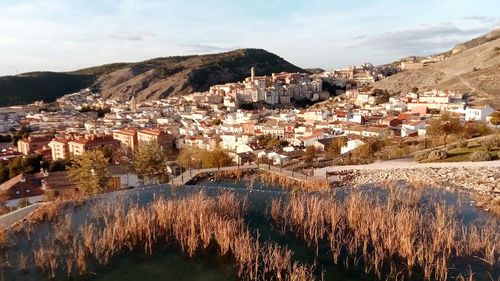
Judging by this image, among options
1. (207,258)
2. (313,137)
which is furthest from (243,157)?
(207,258)

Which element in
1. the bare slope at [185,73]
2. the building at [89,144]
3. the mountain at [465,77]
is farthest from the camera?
the bare slope at [185,73]

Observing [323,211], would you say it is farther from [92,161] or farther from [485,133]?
[485,133]

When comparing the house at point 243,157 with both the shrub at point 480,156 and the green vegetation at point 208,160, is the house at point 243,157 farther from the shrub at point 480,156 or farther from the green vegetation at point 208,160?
the shrub at point 480,156

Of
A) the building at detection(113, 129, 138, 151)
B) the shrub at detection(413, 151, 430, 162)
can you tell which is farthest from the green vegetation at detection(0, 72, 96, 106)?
the shrub at detection(413, 151, 430, 162)

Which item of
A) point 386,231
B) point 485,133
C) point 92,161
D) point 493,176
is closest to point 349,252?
point 386,231

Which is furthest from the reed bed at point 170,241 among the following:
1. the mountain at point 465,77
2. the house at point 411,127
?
the mountain at point 465,77

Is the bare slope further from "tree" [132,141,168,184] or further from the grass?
the grass

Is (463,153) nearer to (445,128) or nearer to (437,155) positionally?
(437,155)
